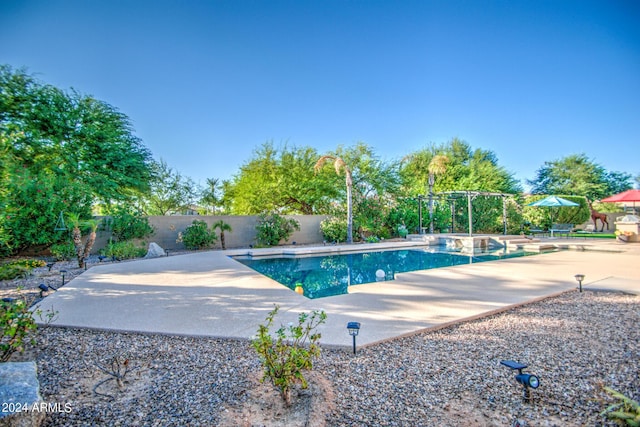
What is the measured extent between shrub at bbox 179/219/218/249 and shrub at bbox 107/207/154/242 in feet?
4.33

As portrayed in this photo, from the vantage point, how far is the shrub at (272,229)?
12.6 meters

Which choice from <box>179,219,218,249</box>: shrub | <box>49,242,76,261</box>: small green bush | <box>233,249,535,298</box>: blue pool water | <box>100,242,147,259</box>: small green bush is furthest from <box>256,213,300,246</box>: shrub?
<box>49,242,76,261</box>: small green bush

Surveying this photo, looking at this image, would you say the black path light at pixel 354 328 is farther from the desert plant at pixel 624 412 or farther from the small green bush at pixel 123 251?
the small green bush at pixel 123 251

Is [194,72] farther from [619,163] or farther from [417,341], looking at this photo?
[619,163]

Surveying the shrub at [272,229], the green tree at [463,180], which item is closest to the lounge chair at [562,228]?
the green tree at [463,180]

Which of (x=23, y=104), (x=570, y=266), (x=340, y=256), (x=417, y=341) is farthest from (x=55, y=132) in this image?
(x=570, y=266)

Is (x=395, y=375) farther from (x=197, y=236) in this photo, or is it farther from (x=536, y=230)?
(x=536, y=230)

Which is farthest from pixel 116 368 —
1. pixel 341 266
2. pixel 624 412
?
pixel 341 266

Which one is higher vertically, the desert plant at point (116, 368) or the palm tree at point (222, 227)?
the palm tree at point (222, 227)

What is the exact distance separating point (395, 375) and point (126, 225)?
434 inches

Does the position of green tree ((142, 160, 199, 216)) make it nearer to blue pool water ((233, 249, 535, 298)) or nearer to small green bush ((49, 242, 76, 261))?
small green bush ((49, 242, 76, 261))

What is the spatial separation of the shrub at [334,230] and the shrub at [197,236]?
16.0 ft

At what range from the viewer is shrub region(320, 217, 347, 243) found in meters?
13.7

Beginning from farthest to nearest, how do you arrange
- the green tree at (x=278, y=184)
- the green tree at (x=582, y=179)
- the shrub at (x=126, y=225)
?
the green tree at (x=582, y=179) → the green tree at (x=278, y=184) → the shrub at (x=126, y=225)
